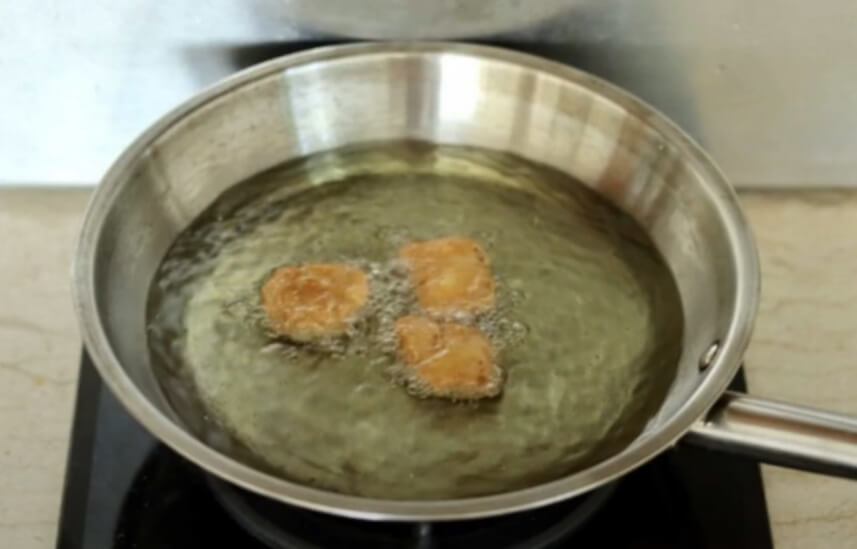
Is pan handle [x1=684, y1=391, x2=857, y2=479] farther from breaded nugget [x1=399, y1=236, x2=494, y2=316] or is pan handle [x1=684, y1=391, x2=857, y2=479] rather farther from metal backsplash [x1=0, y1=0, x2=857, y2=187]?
metal backsplash [x1=0, y1=0, x2=857, y2=187]

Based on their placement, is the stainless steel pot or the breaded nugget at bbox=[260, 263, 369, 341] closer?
the stainless steel pot

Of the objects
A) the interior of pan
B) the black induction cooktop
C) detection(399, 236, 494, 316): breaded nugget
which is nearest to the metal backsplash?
the interior of pan

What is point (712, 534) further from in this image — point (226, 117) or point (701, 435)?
point (226, 117)

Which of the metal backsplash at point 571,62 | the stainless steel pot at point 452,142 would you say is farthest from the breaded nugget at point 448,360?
the metal backsplash at point 571,62

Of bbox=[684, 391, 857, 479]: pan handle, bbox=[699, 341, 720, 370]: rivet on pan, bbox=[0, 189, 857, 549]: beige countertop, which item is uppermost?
bbox=[684, 391, 857, 479]: pan handle

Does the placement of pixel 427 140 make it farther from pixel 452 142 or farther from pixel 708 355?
pixel 708 355

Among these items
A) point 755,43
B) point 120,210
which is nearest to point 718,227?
point 755,43

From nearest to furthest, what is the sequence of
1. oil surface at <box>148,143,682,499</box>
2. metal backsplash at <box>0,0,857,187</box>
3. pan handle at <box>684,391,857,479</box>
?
pan handle at <box>684,391,857,479</box> → oil surface at <box>148,143,682,499</box> → metal backsplash at <box>0,0,857,187</box>
